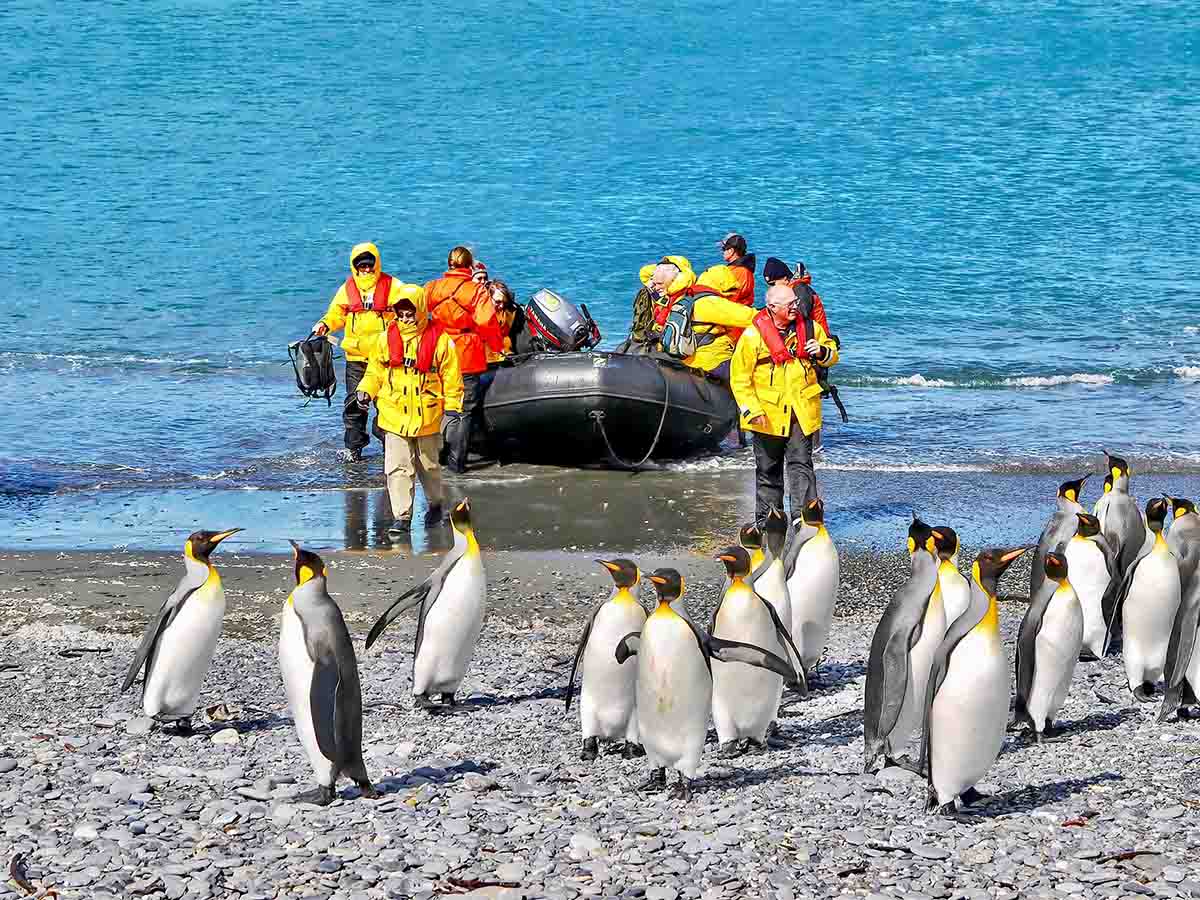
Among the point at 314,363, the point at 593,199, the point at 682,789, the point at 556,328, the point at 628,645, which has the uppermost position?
the point at 593,199

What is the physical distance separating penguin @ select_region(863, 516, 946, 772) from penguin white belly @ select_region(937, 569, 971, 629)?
0.29 m

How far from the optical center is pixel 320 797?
5945 mm

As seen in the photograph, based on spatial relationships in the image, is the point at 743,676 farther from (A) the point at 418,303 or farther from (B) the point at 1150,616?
(A) the point at 418,303

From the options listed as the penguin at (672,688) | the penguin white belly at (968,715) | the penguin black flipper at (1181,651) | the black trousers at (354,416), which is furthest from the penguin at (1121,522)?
the black trousers at (354,416)

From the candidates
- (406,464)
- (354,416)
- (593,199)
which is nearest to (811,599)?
(406,464)

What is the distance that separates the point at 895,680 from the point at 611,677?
3.65 ft

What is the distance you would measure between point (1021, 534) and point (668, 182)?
24028 mm

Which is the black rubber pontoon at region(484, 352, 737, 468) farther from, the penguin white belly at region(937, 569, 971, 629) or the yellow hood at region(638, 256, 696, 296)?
the penguin white belly at region(937, 569, 971, 629)

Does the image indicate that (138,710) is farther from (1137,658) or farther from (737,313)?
(737,313)

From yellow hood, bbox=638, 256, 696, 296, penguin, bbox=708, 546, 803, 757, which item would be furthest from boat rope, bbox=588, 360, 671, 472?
penguin, bbox=708, 546, 803, 757

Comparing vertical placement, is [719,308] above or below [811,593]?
above

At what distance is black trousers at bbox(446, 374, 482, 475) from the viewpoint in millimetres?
12406

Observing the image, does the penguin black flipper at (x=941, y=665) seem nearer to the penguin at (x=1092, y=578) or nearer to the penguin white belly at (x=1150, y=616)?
the penguin white belly at (x=1150, y=616)

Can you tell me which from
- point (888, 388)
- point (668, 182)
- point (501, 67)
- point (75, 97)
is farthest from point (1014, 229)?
point (75, 97)
